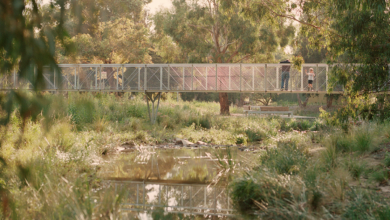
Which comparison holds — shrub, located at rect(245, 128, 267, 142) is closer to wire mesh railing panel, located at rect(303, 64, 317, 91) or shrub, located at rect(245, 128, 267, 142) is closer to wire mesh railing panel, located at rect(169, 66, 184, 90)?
wire mesh railing panel, located at rect(303, 64, 317, 91)

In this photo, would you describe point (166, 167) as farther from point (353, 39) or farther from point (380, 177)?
point (353, 39)

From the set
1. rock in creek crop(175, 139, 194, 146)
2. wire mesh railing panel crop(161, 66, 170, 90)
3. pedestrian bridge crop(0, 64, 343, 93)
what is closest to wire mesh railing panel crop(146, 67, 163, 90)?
pedestrian bridge crop(0, 64, 343, 93)

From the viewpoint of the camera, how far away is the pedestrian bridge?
1833 cm

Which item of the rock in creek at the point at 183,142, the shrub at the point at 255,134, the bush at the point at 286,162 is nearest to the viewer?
the bush at the point at 286,162

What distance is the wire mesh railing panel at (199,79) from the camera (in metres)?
18.7

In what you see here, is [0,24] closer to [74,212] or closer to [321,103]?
[74,212]

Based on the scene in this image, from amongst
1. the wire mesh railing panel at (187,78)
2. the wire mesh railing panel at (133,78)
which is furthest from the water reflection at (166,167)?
the wire mesh railing panel at (133,78)

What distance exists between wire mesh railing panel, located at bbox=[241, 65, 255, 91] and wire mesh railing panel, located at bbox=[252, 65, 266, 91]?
137 millimetres

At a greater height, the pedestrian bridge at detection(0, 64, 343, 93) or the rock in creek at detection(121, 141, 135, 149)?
the pedestrian bridge at detection(0, 64, 343, 93)

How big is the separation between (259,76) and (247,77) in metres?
0.64

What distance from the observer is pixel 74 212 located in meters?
4.02

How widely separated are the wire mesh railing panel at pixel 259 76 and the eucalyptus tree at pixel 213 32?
5569mm

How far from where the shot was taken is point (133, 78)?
1909 cm

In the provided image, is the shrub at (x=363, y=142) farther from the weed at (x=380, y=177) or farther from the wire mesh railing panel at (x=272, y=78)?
the wire mesh railing panel at (x=272, y=78)
